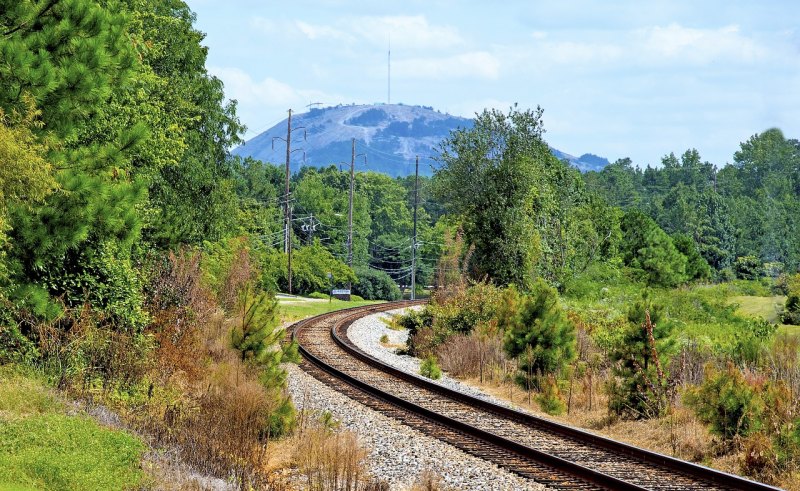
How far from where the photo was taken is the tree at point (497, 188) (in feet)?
126

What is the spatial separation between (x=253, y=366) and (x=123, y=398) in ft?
8.79

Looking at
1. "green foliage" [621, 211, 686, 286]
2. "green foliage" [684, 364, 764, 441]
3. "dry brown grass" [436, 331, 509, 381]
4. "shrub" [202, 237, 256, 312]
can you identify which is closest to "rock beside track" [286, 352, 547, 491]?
"green foliage" [684, 364, 764, 441]

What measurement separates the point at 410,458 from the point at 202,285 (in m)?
12.6

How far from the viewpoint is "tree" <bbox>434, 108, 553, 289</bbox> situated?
126 ft

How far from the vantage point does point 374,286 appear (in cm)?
8575

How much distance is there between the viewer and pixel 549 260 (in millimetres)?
40625

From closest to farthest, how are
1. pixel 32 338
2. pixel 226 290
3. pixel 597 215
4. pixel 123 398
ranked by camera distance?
pixel 123 398 → pixel 32 338 → pixel 226 290 → pixel 597 215

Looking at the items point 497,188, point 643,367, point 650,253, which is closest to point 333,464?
point 643,367

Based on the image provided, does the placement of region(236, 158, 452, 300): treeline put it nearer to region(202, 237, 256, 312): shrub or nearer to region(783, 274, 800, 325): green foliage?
region(202, 237, 256, 312): shrub

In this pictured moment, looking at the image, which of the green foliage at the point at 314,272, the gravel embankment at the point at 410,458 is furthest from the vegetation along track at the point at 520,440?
the green foliage at the point at 314,272

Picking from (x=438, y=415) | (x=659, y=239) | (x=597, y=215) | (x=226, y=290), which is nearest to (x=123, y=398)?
(x=438, y=415)

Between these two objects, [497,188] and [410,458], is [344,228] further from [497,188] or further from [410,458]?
[410,458]

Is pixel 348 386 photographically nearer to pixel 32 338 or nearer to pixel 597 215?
pixel 32 338

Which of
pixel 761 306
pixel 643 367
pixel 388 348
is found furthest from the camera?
pixel 761 306
